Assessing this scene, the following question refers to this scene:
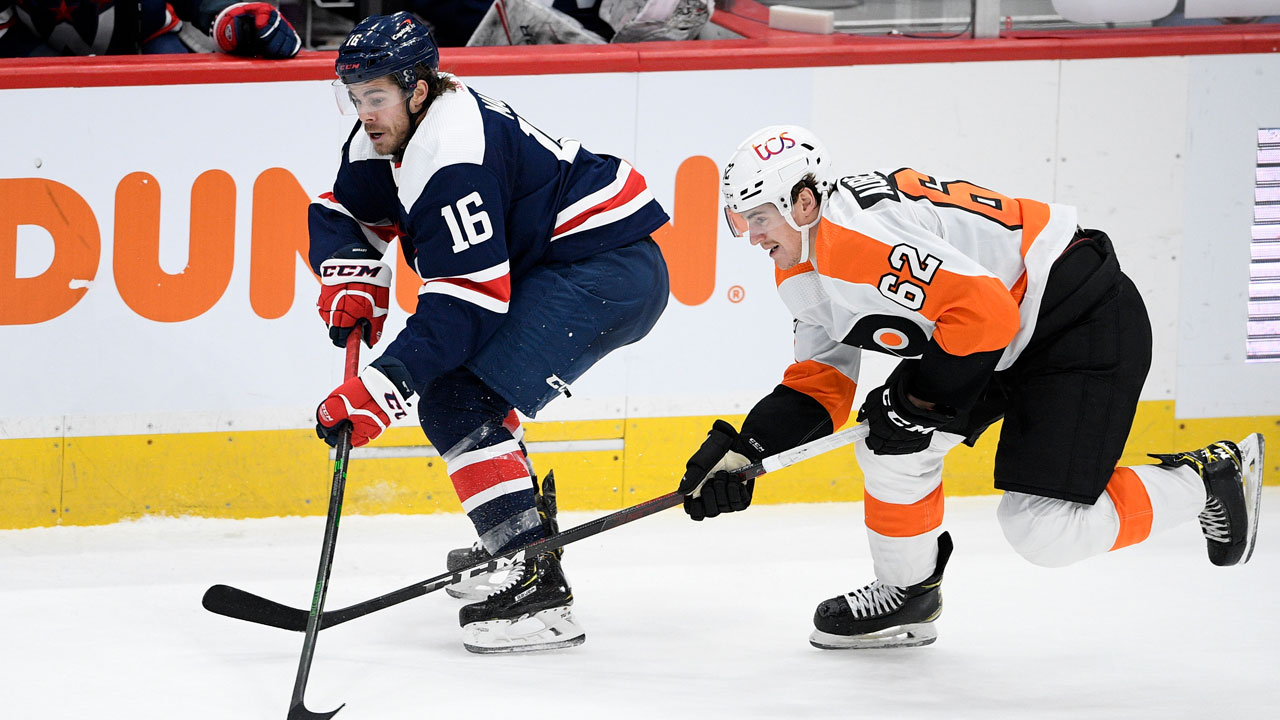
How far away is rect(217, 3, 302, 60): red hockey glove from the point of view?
3.40 meters

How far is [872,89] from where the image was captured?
3.66 meters

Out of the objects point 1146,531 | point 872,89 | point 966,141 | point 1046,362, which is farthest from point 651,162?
point 1146,531

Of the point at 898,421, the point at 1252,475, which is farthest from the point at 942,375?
the point at 1252,475

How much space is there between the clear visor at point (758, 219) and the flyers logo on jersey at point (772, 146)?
0.28ft

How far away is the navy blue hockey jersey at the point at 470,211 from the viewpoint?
7.97ft

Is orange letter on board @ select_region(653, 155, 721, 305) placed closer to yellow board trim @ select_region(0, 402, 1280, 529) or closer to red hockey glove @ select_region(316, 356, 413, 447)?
yellow board trim @ select_region(0, 402, 1280, 529)

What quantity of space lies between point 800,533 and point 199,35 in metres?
2.43

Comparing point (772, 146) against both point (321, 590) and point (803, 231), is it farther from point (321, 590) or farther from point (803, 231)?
point (321, 590)

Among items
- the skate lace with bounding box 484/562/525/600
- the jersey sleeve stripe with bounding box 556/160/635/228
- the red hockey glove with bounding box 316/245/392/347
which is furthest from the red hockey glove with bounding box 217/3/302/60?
the skate lace with bounding box 484/562/525/600

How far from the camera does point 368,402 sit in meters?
2.43

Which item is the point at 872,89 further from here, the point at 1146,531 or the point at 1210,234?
the point at 1146,531

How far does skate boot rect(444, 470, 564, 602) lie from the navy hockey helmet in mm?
877

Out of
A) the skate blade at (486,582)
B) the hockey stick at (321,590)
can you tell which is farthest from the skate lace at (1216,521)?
the hockey stick at (321,590)

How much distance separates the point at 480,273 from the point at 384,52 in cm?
44
